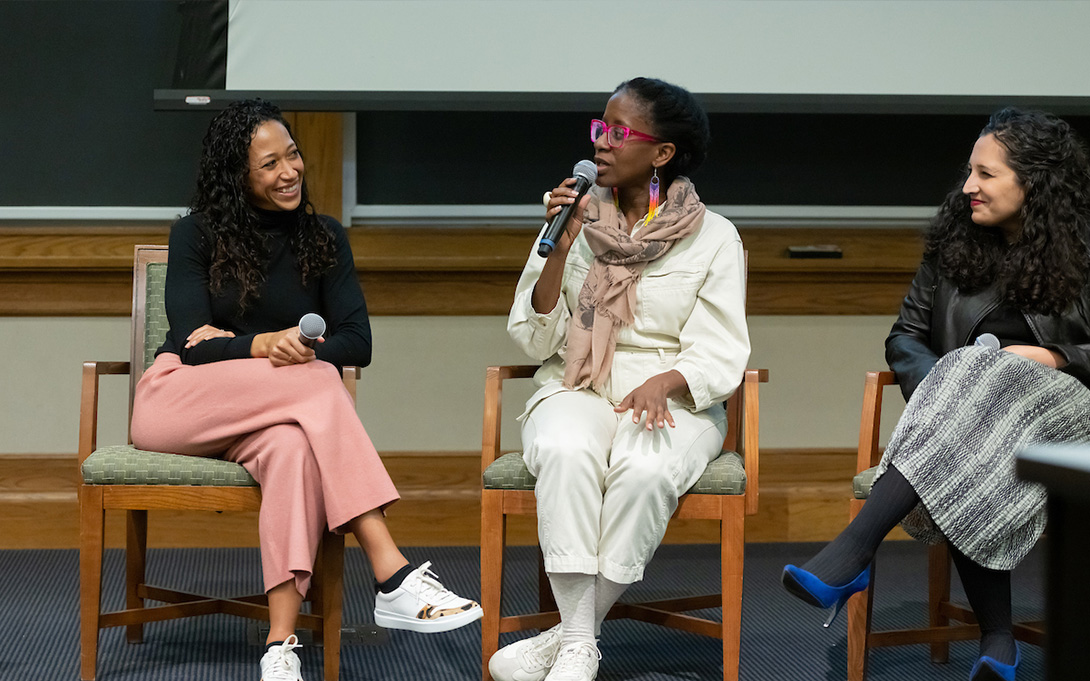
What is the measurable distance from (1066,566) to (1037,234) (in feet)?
6.14

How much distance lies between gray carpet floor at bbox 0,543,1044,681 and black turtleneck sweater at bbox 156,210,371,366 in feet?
2.22

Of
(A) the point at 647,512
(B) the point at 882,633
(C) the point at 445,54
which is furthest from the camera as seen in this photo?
(C) the point at 445,54

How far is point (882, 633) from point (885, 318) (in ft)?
5.22

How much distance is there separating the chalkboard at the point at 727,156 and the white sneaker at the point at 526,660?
70.5 inches

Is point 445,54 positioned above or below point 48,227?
above

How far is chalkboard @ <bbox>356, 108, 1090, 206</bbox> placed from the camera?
3.66m

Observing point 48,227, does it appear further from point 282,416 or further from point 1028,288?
point 1028,288

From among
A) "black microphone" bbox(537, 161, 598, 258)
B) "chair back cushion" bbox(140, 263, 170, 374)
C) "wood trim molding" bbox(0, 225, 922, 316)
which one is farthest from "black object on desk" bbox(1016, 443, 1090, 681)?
"wood trim molding" bbox(0, 225, 922, 316)

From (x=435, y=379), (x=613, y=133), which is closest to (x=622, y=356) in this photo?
(x=613, y=133)

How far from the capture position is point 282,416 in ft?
7.57

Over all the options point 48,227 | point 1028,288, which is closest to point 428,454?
point 48,227

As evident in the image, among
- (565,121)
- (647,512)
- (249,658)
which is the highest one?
(565,121)

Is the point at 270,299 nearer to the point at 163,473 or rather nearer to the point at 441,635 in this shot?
the point at 163,473

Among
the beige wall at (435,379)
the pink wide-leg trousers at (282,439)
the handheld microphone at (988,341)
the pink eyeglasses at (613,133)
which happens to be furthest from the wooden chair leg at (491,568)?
the beige wall at (435,379)
